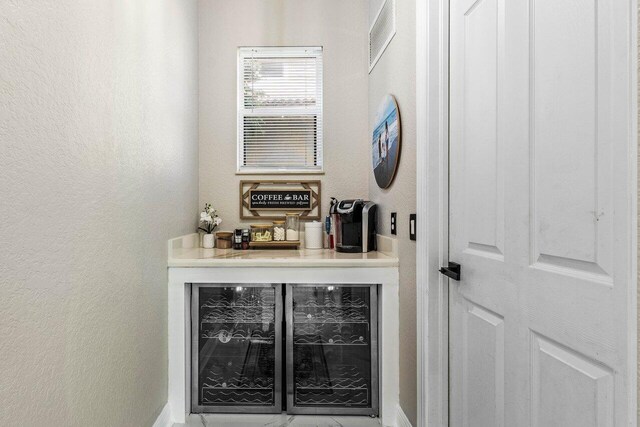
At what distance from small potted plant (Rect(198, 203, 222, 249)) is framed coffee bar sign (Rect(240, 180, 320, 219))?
20 cm

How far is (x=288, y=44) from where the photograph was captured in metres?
2.82

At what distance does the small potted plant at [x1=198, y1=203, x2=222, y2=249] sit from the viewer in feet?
8.68

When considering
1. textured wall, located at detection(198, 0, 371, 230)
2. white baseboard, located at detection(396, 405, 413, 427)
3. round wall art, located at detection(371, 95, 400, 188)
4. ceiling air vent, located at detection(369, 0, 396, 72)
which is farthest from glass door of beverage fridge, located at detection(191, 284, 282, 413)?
ceiling air vent, located at detection(369, 0, 396, 72)

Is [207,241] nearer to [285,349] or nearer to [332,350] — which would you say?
[285,349]

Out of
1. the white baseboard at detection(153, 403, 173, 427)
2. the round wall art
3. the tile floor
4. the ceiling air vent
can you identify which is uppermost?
the ceiling air vent

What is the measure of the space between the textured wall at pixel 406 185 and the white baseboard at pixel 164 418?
50.6 inches

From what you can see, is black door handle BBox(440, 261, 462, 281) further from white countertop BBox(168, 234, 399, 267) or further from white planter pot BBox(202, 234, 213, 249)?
white planter pot BBox(202, 234, 213, 249)

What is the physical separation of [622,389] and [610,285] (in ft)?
0.66

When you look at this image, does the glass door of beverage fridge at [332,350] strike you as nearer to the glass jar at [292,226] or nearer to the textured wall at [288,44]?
the glass jar at [292,226]

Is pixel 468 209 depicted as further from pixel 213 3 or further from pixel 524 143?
pixel 213 3

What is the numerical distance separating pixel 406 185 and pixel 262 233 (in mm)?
1221

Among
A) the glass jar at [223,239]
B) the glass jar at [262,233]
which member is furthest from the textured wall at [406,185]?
the glass jar at [223,239]

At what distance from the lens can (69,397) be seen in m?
1.20

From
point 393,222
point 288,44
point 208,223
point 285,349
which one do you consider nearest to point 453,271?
point 393,222
